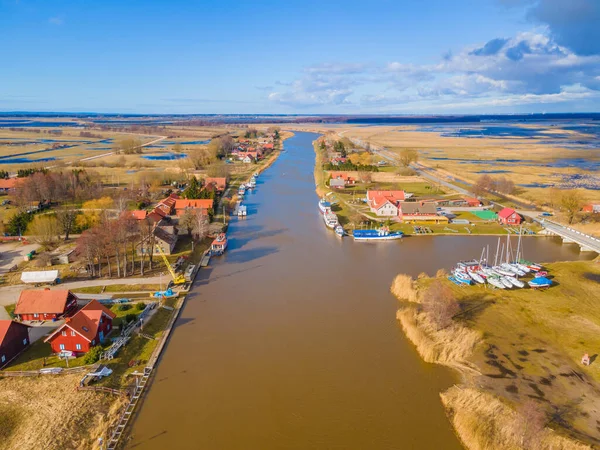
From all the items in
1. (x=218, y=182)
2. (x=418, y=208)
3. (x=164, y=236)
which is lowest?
(x=164, y=236)

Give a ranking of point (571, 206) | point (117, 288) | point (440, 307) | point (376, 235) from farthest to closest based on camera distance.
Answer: point (571, 206) < point (376, 235) < point (117, 288) < point (440, 307)

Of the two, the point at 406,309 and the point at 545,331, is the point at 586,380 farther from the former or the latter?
the point at 406,309

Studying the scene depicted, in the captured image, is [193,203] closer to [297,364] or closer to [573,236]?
[297,364]

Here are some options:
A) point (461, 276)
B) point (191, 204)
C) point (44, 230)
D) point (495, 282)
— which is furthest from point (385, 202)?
point (44, 230)

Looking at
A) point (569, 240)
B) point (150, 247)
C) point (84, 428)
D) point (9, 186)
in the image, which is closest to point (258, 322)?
point (84, 428)

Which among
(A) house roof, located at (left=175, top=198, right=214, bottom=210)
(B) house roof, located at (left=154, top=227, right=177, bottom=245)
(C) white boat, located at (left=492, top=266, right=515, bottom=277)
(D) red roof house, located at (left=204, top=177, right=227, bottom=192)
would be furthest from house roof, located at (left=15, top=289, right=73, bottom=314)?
(D) red roof house, located at (left=204, top=177, right=227, bottom=192)

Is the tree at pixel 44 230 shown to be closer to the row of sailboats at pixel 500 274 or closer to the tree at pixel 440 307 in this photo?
the tree at pixel 440 307

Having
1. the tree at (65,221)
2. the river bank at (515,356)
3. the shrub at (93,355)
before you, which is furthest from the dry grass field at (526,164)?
the tree at (65,221)
